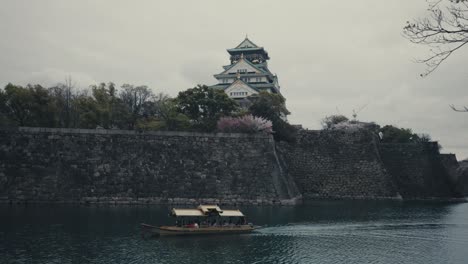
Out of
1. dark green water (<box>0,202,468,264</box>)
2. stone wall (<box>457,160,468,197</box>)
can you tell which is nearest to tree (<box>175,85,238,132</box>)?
dark green water (<box>0,202,468,264</box>)

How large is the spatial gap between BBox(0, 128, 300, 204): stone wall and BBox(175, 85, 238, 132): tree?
9112mm

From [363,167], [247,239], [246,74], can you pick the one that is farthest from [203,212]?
[246,74]

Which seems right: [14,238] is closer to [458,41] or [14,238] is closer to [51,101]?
[458,41]

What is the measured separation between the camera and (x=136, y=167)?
128ft

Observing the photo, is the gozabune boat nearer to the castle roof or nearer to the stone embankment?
the stone embankment

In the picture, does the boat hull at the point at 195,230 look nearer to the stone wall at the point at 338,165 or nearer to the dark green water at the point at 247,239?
the dark green water at the point at 247,239

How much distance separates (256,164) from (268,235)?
15866 millimetres

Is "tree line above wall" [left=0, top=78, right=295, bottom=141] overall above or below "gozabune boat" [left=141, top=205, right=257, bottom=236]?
above

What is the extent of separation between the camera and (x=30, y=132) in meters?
37.9

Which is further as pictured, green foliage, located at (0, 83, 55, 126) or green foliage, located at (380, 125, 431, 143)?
green foliage, located at (380, 125, 431, 143)

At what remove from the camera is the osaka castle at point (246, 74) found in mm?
72181

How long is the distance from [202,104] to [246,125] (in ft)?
29.5

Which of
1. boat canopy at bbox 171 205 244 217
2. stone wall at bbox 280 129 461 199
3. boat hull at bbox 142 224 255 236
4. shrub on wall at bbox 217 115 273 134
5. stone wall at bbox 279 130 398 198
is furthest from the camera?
stone wall at bbox 280 129 461 199

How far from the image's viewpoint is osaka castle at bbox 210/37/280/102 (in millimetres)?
72181
